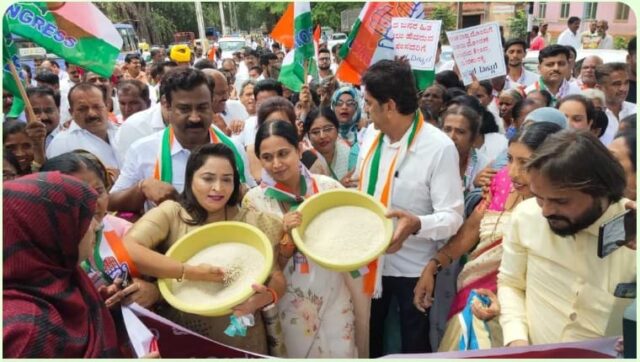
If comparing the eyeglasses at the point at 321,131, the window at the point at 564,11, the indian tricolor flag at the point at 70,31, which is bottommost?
the eyeglasses at the point at 321,131

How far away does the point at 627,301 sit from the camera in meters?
1.44

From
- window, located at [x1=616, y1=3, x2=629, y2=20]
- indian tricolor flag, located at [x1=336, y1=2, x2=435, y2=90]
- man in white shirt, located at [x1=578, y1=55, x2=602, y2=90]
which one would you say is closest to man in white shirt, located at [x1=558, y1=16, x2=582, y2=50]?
man in white shirt, located at [x1=578, y1=55, x2=602, y2=90]

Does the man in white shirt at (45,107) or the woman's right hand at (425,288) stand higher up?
the man in white shirt at (45,107)

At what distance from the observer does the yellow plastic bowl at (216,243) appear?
5.42 ft

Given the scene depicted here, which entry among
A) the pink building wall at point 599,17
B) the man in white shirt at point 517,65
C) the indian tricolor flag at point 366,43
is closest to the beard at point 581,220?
the indian tricolor flag at point 366,43

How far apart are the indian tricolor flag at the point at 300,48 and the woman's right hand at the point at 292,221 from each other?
2.81 m

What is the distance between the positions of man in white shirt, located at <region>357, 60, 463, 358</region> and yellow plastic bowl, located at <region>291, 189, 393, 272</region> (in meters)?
0.11

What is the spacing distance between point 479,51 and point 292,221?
374 centimetres

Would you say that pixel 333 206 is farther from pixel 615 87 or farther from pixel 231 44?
pixel 231 44

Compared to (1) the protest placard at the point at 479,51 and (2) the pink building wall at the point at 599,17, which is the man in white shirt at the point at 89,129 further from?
(2) the pink building wall at the point at 599,17

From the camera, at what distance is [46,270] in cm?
130

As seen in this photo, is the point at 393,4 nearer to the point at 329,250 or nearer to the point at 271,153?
the point at 271,153

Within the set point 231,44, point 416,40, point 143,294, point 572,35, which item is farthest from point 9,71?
point 231,44

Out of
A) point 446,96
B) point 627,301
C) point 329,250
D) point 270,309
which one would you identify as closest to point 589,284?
point 627,301
